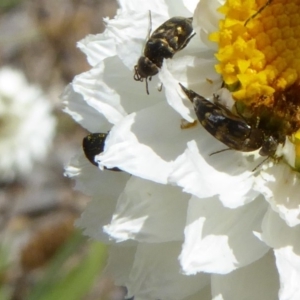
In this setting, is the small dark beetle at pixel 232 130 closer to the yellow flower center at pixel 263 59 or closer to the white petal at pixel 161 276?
the yellow flower center at pixel 263 59

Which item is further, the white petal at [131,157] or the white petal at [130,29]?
the white petal at [130,29]

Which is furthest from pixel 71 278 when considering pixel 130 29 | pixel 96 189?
pixel 130 29

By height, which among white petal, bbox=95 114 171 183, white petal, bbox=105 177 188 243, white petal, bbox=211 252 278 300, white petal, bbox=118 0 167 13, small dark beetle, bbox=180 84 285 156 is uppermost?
white petal, bbox=118 0 167 13

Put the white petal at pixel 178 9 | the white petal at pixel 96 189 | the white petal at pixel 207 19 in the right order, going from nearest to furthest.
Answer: the white petal at pixel 207 19
the white petal at pixel 178 9
the white petal at pixel 96 189

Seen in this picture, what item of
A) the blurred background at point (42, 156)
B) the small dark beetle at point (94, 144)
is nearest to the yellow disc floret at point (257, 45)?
the small dark beetle at point (94, 144)

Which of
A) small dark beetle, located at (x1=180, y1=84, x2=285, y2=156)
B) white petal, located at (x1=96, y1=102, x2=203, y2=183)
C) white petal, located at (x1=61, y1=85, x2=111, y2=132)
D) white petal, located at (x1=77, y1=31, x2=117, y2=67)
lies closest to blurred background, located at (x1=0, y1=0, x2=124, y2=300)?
white petal, located at (x1=61, y1=85, x2=111, y2=132)

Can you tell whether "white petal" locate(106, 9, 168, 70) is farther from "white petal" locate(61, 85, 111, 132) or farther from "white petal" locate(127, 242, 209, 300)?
"white petal" locate(127, 242, 209, 300)
